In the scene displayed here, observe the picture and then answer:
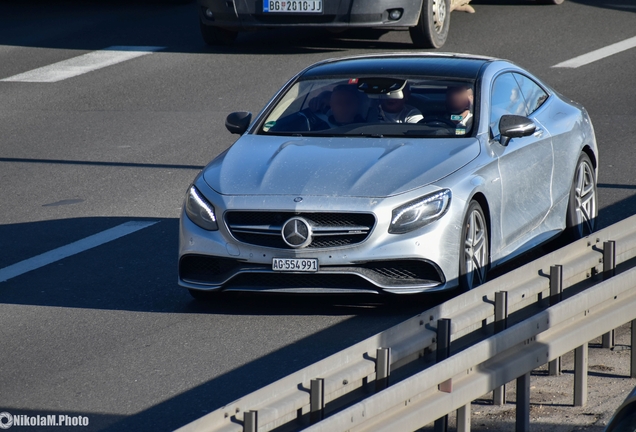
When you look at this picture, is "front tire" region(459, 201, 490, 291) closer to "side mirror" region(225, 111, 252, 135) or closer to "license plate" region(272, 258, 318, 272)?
"license plate" region(272, 258, 318, 272)

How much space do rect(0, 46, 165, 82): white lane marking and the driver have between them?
29.9 feet

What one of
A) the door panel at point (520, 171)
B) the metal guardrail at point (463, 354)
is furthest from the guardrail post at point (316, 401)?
the door panel at point (520, 171)

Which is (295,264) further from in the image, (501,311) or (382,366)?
(382,366)

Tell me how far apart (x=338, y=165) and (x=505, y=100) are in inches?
63.1

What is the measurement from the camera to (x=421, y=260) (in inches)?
294

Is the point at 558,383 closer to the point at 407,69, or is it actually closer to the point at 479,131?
the point at 479,131

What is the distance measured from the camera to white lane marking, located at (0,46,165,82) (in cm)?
1681

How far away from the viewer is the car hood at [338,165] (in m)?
7.56

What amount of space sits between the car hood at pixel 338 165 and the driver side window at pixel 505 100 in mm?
453

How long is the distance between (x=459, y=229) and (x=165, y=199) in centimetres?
412

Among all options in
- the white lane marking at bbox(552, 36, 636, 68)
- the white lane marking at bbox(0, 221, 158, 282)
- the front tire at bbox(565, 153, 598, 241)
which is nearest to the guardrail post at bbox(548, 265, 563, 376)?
the front tire at bbox(565, 153, 598, 241)

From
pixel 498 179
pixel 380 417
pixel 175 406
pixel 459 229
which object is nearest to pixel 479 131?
pixel 498 179

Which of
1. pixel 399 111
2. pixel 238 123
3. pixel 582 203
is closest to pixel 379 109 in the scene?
pixel 399 111

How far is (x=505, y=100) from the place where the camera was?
8.80 metres
